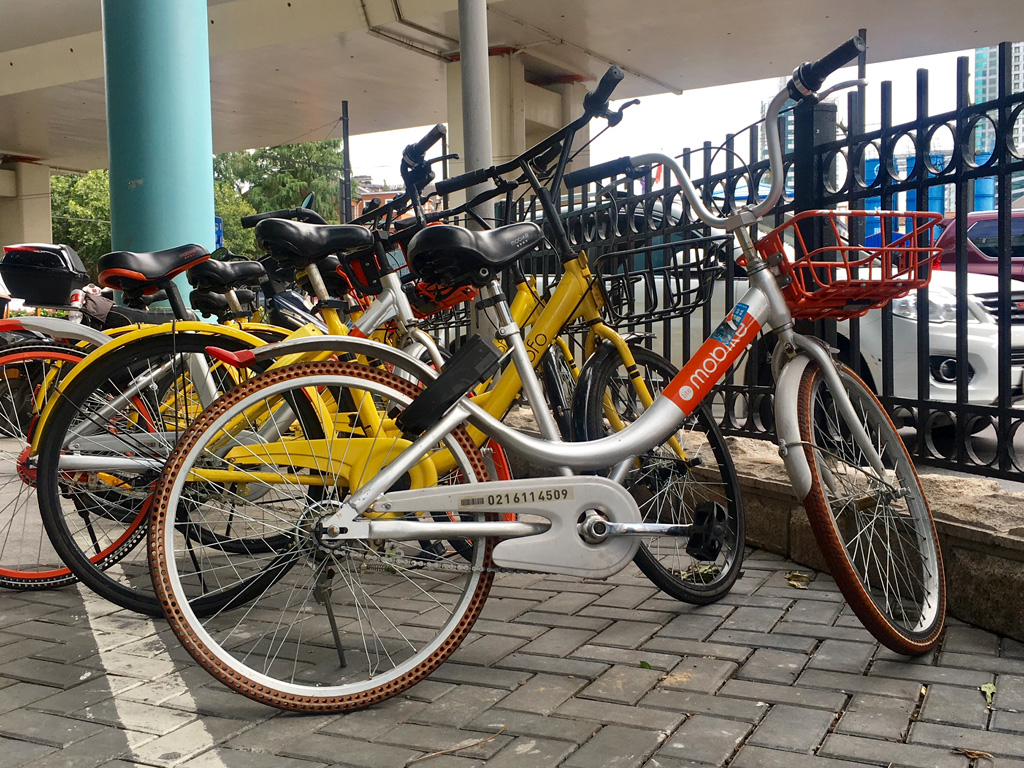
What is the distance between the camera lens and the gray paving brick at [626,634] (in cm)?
313

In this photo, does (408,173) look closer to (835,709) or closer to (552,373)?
(552,373)

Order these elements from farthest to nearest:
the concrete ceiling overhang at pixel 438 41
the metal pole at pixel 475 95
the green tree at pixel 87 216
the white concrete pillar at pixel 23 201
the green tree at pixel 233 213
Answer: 1. the green tree at pixel 233 213
2. the green tree at pixel 87 216
3. the white concrete pillar at pixel 23 201
4. the concrete ceiling overhang at pixel 438 41
5. the metal pole at pixel 475 95

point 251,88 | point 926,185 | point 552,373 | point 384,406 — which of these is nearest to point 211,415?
point 384,406

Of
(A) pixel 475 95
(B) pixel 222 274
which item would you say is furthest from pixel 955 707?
(A) pixel 475 95

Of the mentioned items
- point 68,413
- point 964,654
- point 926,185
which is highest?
point 926,185

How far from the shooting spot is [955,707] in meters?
2.56

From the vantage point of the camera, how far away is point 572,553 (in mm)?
2738

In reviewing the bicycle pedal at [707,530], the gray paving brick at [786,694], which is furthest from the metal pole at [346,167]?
the gray paving brick at [786,694]

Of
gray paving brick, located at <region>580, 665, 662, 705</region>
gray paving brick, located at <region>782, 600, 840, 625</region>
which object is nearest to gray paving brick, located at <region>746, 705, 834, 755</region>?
gray paving brick, located at <region>580, 665, 662, 705</region>

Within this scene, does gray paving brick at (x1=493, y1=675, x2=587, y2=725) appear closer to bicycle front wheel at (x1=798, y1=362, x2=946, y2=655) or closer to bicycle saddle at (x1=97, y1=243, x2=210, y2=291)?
bicycle front wheel at (x1=798, y1=362, x2=946, y2=655)

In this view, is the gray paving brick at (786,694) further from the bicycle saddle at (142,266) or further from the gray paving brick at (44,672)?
the bicycle saddle at (142,266)

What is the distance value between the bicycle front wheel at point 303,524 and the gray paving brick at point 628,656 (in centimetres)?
47

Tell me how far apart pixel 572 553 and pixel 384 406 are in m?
0.68

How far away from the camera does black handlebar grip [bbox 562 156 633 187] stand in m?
3.29
